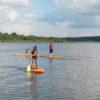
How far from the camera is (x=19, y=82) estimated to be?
25266mm

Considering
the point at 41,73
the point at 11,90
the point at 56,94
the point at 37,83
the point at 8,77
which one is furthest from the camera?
the point at 41,73

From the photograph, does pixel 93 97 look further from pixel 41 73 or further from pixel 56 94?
pixel 41 73

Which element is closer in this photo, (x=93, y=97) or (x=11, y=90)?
(x=93, y=97)

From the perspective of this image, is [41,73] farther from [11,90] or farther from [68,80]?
[11,90]

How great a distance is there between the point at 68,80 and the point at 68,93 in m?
5.58

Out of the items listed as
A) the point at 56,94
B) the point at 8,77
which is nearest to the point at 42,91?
the point at 56,94

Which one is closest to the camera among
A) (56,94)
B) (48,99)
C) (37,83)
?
(48,99)

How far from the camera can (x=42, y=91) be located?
2155 centimetres

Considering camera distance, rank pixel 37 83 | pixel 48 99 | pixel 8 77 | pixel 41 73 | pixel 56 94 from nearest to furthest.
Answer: pixel 48 99, pixel 56 94, pixel 37 83, pixel 8 77, pixel 41 73

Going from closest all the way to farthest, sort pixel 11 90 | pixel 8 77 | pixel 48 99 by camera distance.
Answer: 1. pixel 48 99
2. pixel 11 90
3. pixel 8 77

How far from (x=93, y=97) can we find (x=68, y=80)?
6.87 m

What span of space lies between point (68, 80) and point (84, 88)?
12.9 ft

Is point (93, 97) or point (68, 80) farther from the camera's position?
point (68, 80)

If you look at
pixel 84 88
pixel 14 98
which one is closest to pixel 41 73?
pixel 84 88
